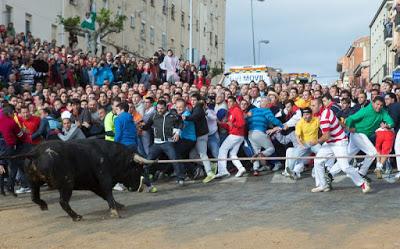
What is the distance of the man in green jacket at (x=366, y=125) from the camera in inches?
479

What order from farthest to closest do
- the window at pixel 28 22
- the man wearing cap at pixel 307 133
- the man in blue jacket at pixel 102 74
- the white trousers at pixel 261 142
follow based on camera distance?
1. the window at pixel 28 22
2. the man in blue jacket at pixel 102 74
3. the white trousers at pixel 261 142
4. the man wearing cap at pixel 307 133

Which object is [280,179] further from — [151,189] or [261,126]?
[151,189]

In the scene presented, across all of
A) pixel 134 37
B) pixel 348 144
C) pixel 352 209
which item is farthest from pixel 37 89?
pixel 134 37

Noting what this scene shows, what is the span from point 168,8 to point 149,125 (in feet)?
134

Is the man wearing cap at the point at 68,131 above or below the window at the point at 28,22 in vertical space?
below

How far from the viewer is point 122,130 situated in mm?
12195

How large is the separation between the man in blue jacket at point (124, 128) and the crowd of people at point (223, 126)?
20 mm

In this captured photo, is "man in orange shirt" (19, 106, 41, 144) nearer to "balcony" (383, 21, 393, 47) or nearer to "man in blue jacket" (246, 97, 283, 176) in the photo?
"man in blue jacket" (246, 97, 283, 176)

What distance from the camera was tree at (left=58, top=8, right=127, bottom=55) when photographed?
3372 cm

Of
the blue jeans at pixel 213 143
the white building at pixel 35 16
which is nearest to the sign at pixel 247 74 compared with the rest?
the blue jeans at pixel 213 143

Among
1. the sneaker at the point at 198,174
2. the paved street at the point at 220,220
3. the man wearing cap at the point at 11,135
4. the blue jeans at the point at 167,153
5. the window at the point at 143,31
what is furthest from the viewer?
the window at the point at 143,31

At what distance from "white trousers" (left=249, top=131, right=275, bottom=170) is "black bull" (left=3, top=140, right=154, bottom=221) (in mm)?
4077

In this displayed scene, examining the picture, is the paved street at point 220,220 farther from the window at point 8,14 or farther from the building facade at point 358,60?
the building facade at point 358,60

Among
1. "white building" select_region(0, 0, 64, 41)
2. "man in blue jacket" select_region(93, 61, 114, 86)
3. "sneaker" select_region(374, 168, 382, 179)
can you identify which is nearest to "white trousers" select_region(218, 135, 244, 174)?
"sneaker" select_region(374, 168, 382, 179)
